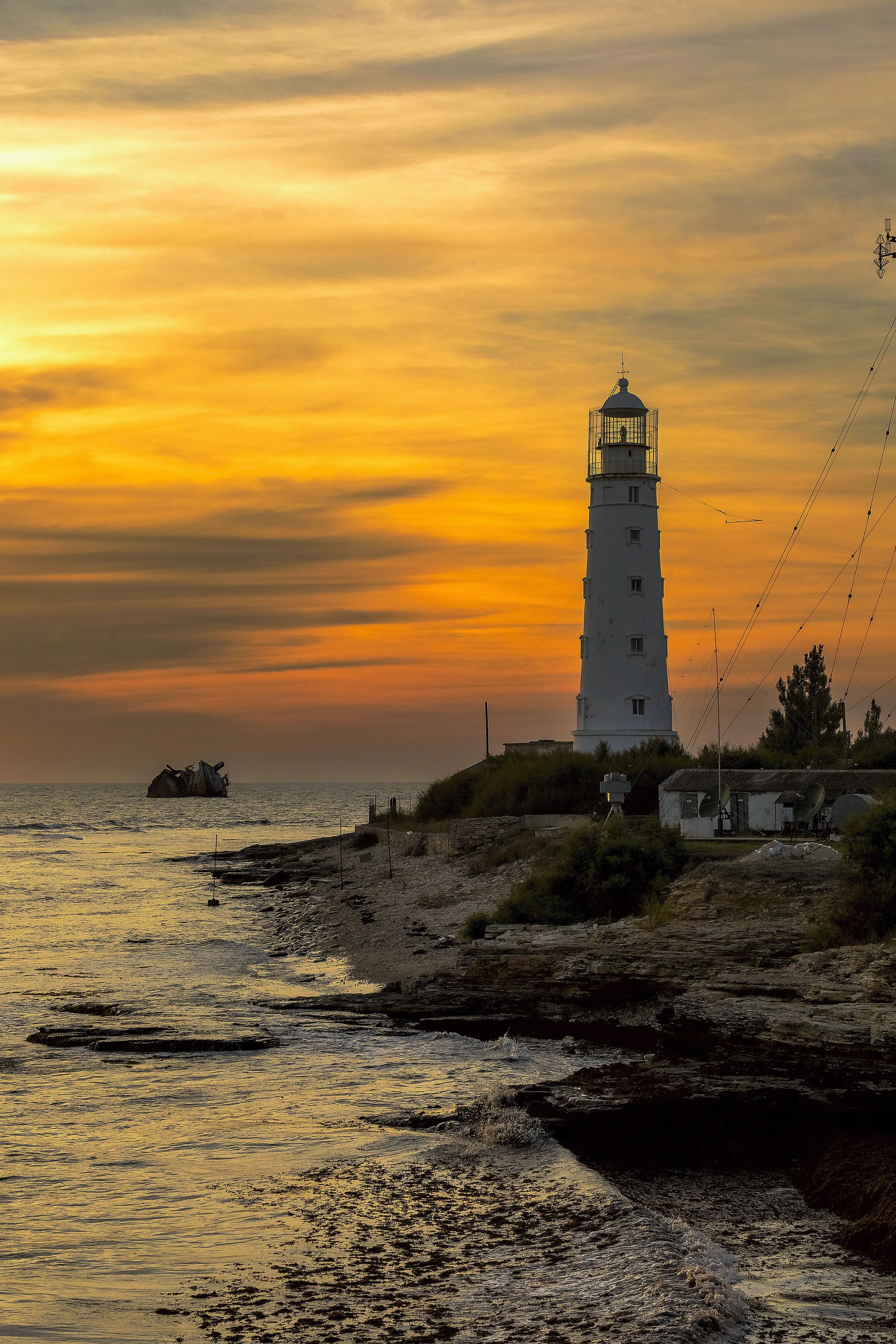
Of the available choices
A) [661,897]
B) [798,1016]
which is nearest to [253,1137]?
[798,1016]

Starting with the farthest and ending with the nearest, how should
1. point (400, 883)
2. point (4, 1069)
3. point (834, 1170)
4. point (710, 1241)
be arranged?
point (400, 883) < point (4, 1069) < point (834, 1170) < point (710, 1241)

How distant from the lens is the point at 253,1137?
15656mm

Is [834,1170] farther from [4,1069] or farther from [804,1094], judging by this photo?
[4,1069]

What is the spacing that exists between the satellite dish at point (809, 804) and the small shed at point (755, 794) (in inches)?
69.1

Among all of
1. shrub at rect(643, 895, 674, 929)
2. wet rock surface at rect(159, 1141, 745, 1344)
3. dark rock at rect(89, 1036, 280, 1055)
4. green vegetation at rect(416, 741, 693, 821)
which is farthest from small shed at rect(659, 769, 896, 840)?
wet rock surface at rect(159, 1141, 745, 1344)

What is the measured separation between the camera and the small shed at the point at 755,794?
41.4 meters

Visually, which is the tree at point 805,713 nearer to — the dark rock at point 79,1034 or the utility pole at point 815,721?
the utility pole at point 815,721

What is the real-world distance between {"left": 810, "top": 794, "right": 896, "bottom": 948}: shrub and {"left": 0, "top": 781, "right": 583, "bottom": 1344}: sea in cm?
630

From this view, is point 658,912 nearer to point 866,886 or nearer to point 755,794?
point 866,886

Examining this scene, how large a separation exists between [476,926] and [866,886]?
9.47 meters

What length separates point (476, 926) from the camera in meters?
29.5

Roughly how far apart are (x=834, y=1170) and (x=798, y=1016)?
14.8 ft

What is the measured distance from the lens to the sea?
11.4 m

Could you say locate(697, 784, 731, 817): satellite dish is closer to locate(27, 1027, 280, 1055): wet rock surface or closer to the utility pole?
the utility pole
